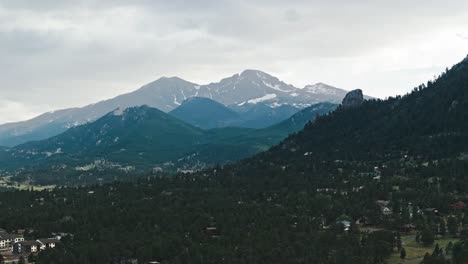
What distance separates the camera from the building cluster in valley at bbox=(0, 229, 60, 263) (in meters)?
150

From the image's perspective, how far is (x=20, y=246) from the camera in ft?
509

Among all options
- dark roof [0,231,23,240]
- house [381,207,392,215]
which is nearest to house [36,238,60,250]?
dark roof [0,231,23,240]

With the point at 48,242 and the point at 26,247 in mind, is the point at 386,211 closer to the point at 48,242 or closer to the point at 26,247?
the point at 48,242

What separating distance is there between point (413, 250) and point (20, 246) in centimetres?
9549

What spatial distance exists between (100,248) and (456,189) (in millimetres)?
111893

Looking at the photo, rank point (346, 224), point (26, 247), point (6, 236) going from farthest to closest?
point (6, 236) → point (346, 224) → point (26, 247)

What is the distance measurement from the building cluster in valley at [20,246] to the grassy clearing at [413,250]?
80.9m

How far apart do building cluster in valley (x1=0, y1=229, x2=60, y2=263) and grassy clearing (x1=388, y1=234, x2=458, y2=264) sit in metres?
80.9

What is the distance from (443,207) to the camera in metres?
169

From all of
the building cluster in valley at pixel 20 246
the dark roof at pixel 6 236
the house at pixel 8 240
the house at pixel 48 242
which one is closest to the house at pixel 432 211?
the building cluster in valley at pixel 20 246

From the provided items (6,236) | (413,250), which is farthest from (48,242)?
(413,250)

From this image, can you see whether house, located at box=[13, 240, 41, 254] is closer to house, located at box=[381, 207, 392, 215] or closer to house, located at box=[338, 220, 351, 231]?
house, located at box=[338, 220, 351, 231]

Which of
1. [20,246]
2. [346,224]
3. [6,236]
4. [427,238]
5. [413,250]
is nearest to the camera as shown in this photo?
[413,250]

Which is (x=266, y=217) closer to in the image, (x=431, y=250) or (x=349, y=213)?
(x=349, y=213)
